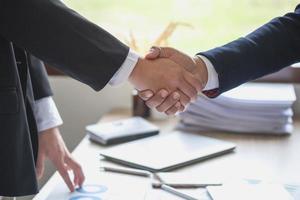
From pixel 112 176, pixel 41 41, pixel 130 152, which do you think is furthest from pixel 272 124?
pixel 41 41

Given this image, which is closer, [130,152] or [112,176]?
[112,176]

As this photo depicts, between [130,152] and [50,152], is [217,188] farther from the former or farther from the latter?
[50,152]

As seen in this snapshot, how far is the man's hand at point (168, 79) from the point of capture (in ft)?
4.48

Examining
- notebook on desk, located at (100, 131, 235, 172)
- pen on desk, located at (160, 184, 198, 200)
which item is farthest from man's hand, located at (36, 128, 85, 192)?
pen on desk, located at (160, 184, 198, 200)

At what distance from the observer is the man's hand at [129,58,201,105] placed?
4.48 ft

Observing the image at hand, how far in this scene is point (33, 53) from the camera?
1.15 metres

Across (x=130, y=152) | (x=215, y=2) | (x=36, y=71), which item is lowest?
(x=130, y=152)

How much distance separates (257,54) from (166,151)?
36cm

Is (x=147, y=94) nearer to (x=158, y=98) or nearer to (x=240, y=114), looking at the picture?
(x=158, y=98)

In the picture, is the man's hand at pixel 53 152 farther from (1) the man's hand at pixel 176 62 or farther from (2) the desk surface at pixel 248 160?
(1) the man's hand at pixel 176 62

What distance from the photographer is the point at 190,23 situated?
205cm

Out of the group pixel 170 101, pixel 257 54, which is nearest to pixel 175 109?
pixel 170 101

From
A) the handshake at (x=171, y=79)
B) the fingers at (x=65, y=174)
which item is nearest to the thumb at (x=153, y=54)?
the handshake at (x=171, y=79)

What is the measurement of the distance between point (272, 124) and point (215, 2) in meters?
0.55
